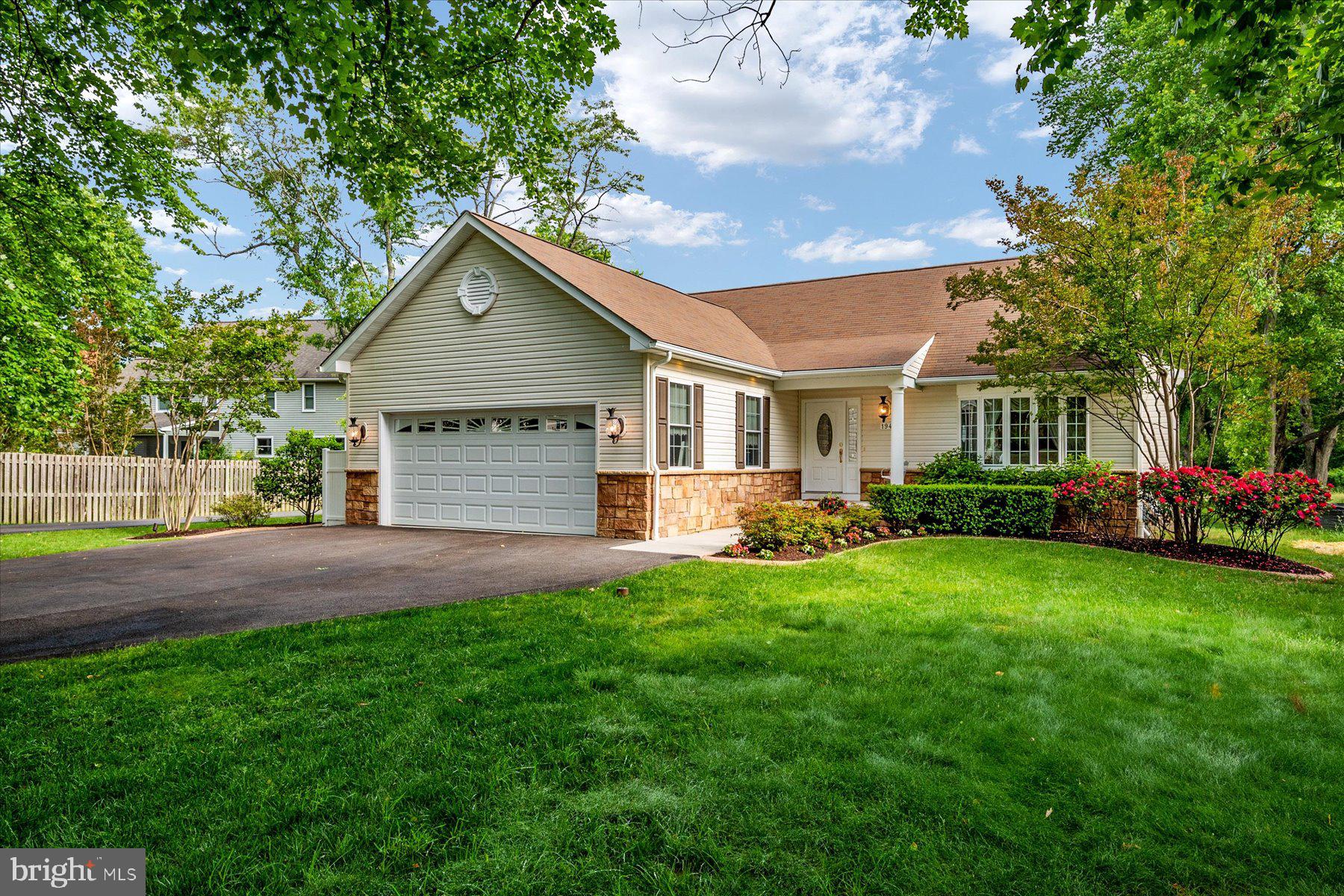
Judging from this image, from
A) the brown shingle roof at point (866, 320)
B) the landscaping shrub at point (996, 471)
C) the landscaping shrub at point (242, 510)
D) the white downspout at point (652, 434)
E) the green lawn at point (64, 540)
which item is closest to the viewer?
the green lawn at point (64, 540)

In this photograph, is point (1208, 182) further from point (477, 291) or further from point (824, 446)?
point (477, 291)

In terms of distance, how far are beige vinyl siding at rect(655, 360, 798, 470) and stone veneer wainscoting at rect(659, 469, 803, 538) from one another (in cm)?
26

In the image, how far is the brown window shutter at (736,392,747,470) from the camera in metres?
14.5

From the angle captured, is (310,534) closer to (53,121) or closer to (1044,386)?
(53,121)

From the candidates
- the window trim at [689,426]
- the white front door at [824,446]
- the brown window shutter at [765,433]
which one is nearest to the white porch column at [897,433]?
the white front door at [824,446]

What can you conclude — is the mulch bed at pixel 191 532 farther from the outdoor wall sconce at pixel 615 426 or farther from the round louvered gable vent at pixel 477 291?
the outdoor wall sconce at pixel 615 426

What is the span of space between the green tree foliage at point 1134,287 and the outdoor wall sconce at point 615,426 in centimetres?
620

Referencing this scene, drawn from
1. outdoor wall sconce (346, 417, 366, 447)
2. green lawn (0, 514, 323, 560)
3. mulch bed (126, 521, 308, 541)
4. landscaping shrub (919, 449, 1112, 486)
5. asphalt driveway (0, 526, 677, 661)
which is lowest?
green lawn (0, 514, 323, 560)

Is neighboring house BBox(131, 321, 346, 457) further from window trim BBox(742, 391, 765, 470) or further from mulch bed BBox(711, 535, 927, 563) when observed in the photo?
mulch bed BBox(711, 535, 927, 563)

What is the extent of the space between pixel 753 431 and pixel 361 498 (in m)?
8.31

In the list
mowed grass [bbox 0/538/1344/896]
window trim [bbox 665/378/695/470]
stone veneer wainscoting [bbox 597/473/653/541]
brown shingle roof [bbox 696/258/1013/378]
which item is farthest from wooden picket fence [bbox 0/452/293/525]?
mowed grass [bbox 0/538/1344/896]

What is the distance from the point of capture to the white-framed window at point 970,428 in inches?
Result: 589

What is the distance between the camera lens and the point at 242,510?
15461 millimetres

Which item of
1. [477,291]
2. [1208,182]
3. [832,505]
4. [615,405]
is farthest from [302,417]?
[1208,182]
